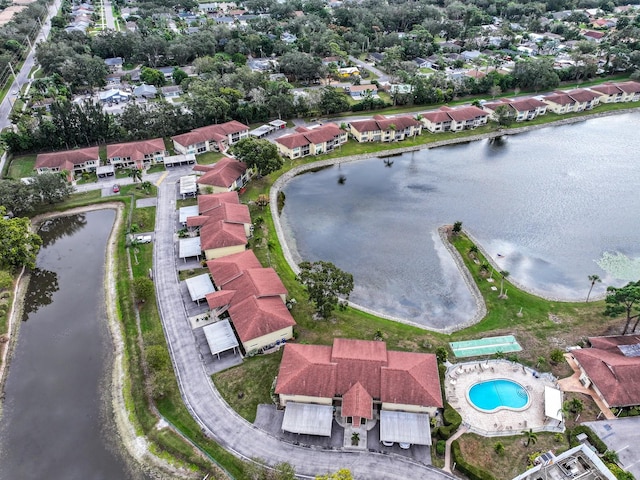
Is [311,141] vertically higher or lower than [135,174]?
higher

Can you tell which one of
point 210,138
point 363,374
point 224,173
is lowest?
point 363,374

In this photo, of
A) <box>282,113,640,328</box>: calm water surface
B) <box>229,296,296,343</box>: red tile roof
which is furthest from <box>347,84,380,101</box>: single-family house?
<box>229,296,296,343</box>: red tile roof

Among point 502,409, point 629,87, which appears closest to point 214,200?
point 502,409

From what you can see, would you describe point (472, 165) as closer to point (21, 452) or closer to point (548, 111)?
point (548, 111)

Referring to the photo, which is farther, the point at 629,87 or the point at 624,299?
the point at 629,87

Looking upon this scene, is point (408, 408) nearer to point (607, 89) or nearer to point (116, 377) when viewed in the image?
point (116, 377)

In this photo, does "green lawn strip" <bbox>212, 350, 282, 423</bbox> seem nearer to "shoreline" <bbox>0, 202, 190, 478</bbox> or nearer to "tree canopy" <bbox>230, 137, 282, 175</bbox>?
"shoreline" <bbox>0, 202, 190, 478</bbox>
